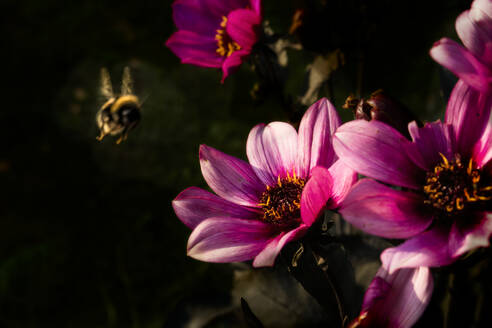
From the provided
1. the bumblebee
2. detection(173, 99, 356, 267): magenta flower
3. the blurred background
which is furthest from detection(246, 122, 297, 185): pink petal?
the blurred background

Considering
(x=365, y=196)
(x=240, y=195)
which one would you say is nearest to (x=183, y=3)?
(x=240, y=195)

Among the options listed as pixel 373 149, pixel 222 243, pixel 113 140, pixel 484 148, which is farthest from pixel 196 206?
pixel 113 140

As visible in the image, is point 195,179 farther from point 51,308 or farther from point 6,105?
point 6,105

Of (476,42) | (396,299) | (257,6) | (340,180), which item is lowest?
(396,299)

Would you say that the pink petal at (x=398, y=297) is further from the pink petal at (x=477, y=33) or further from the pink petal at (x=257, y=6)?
the pink petal at (x=257, y=6)

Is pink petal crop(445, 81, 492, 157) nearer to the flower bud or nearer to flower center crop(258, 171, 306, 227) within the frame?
the flower bud

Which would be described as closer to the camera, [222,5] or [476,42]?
[476,42]

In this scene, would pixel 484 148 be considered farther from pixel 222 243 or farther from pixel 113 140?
pixel 113 140
